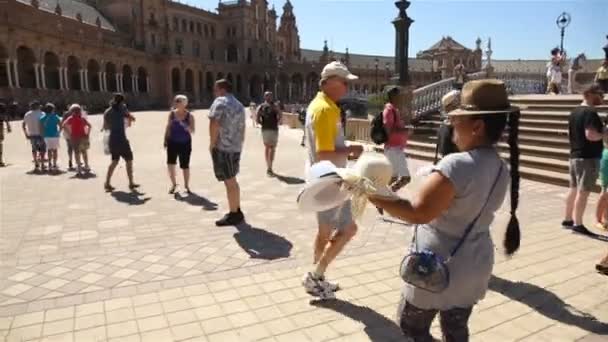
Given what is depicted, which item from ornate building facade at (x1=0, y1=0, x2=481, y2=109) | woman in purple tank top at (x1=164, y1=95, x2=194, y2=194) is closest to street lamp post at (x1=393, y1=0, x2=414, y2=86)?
woman in purple tank top at (x1=164, y1=95, x2=194, y2=194)

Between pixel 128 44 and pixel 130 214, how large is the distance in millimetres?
64853

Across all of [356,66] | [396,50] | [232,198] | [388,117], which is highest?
[356,66]

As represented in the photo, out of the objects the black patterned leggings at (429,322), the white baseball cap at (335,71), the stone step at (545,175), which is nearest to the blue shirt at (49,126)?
the white baseball cap at (335,71)

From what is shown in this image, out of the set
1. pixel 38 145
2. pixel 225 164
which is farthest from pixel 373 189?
pixel 38 145

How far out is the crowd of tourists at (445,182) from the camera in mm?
1900

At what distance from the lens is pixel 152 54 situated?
61.8 m

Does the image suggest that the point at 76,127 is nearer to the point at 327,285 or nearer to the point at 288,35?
the point at 327,285

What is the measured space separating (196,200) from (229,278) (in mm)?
3957

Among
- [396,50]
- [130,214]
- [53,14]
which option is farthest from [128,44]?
[130,214]

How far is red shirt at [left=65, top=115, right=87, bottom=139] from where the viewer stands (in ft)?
37.1

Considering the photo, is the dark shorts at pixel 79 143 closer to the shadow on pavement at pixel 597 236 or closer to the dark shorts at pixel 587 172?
the dark shorts at pixel 587 172

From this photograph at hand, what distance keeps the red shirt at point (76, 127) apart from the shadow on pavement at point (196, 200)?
177 inches

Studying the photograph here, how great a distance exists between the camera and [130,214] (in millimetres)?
7195

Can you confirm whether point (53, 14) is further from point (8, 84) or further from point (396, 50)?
point (396, 50)
